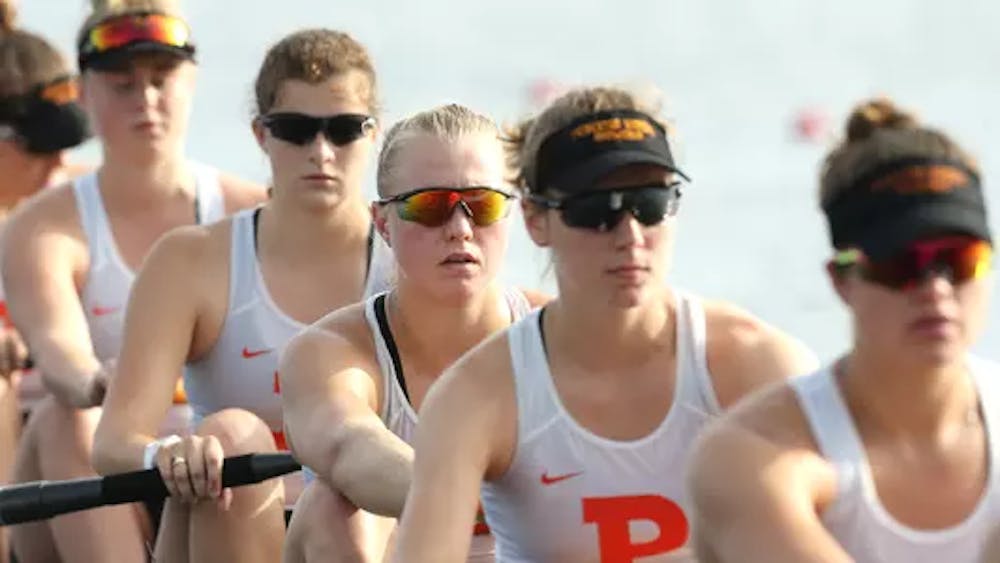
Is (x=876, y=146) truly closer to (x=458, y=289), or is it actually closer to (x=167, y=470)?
(x=458, y=289)

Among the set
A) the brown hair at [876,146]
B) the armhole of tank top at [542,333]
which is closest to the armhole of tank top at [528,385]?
the armhole of tank top at [542,333]

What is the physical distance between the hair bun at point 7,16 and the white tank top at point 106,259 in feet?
4.32

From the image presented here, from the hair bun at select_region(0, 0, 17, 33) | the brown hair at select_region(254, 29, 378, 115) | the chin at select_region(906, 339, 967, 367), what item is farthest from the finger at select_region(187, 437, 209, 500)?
the hair bun at select_region(0, 0, 17, 33)

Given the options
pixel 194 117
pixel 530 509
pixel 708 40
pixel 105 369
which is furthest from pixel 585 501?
pixel 708 40

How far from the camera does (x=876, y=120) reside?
393cm

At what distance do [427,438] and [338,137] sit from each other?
1665 millimetres

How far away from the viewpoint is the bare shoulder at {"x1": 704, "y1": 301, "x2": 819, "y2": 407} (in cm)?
459

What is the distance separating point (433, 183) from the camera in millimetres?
5094

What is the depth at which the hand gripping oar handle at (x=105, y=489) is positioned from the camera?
550cm

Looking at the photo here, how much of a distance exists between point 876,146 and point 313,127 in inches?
87.6

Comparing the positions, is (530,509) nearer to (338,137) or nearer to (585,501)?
(585,501)

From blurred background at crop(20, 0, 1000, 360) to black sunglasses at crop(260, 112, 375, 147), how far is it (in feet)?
29.5

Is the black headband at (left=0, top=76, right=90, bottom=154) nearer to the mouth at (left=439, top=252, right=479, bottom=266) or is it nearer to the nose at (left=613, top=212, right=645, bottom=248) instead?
the mouth at (left=439, top=252, right=479, bottom=266)

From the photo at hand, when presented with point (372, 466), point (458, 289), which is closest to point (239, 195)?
point (458, 289)
